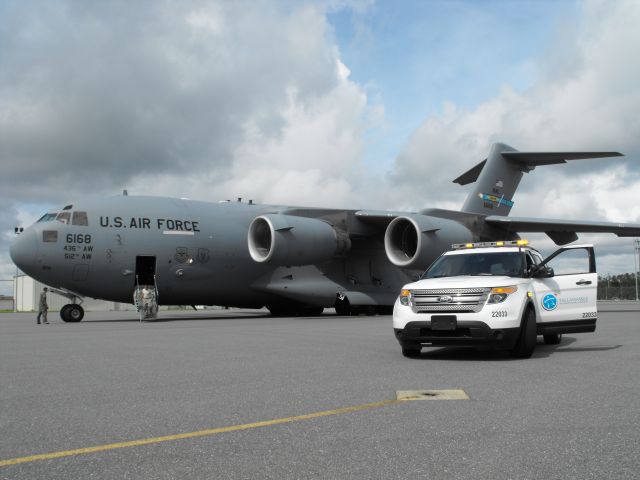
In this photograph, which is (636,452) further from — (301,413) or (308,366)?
(308,366)

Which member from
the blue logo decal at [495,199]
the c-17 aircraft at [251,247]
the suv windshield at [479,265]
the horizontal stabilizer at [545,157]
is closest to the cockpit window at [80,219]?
the c-17 aircraft at [251,247]

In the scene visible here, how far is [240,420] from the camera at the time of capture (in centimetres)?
452

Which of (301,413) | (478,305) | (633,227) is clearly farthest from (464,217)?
(301,413)

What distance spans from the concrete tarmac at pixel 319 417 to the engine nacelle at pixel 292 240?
33.7 ft

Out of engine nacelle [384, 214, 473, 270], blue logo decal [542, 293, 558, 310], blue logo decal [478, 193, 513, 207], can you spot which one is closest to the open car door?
blue logo decal [542, 293, 558, 310]

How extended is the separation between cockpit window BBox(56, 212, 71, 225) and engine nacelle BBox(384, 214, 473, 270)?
9212 millimetres

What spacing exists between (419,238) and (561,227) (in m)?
6.12

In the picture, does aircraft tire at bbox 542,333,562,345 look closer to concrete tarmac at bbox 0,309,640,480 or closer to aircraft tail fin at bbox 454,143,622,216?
concrete tarmac at bbox 0,309,640,480

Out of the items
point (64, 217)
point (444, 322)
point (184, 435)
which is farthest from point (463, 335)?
point (64, 217)

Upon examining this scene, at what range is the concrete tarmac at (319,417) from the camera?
3.41 metres

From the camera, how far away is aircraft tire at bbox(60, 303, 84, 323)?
19.3 meters

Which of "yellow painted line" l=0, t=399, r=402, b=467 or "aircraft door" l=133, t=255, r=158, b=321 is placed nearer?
"yellow painted line" l=0, t=399, r=402, b=467

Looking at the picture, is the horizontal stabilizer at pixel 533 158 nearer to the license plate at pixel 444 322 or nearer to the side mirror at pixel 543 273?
the side mirror at pixel 543 273

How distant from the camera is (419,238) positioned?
61.8ft
